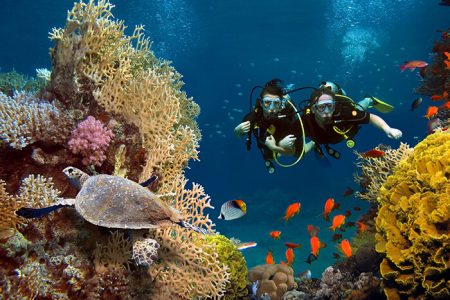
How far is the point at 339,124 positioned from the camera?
4668mm

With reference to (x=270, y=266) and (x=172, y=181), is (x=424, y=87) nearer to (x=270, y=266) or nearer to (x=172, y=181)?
(x=270, y=266)

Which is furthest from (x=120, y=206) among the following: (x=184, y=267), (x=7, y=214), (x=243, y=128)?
(x=243, y=128)

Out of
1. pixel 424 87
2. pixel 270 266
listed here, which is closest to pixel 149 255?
pixel 270 266

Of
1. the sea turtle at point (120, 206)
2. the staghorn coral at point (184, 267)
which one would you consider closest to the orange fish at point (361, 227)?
the staghorn coral at point (184, 267)

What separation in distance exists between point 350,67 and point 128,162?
225 feet

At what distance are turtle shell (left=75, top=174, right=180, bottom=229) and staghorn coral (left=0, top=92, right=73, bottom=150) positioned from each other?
1023 millimetres

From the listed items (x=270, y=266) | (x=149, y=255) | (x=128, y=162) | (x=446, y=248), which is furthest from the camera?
(x=270, y=266)

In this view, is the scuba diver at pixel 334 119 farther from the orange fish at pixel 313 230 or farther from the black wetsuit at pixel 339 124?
the orange fish at pixel 313 230

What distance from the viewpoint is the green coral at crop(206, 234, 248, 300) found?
21.4 feet

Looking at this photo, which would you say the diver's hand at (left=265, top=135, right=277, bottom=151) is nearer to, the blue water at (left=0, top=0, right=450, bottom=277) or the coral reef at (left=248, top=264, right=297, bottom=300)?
the coral reef at (left=248, top=264, right=297, bottom=300)

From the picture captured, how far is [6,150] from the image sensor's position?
3.71m

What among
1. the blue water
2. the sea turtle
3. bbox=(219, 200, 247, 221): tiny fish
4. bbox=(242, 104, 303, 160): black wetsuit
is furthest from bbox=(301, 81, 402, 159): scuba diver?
the blue water

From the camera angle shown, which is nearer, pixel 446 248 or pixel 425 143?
pixel 446 248

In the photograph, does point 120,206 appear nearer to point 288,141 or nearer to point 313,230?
point 288,141
